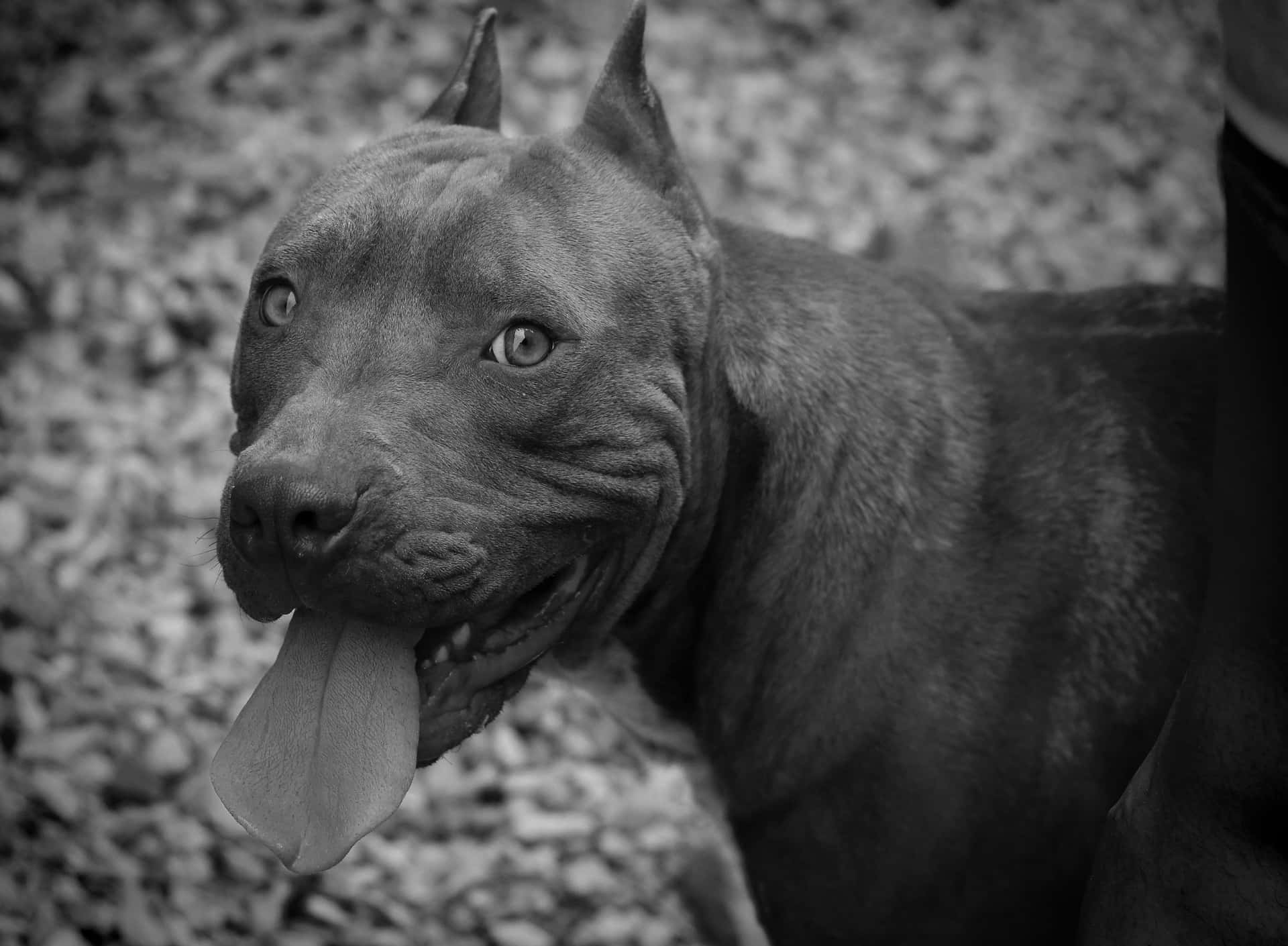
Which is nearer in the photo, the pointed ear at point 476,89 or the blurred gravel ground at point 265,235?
the pointed ear at point 476,89

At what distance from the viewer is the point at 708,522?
2.88 m

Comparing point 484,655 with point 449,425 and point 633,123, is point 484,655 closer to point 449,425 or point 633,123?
point 449,425

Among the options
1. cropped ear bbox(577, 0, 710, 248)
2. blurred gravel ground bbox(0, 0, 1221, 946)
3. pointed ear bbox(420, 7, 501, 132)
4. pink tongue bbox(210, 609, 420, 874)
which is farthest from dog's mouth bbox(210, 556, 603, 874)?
blurred gravel ground bbox(0, 0, 1221, 946)

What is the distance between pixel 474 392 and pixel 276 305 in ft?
1.66

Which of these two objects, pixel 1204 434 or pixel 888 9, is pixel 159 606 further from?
pixel 888 9

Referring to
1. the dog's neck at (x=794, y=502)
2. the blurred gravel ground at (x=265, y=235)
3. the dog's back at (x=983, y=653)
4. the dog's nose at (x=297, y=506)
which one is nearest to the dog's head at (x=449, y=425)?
the dog's nose at (x=297, y=506)

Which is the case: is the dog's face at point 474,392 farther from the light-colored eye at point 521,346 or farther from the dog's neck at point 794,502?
the dog's neck at point 794,502

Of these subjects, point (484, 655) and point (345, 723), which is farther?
point (484, 655)

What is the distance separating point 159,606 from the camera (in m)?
4.59

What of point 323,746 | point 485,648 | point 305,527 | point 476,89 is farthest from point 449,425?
point 476,89

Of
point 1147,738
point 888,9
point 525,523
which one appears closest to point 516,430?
point 525,523

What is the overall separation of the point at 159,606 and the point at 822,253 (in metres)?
2.64

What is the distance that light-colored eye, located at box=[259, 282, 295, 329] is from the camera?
271cm

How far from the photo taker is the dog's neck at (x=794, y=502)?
111 inches
